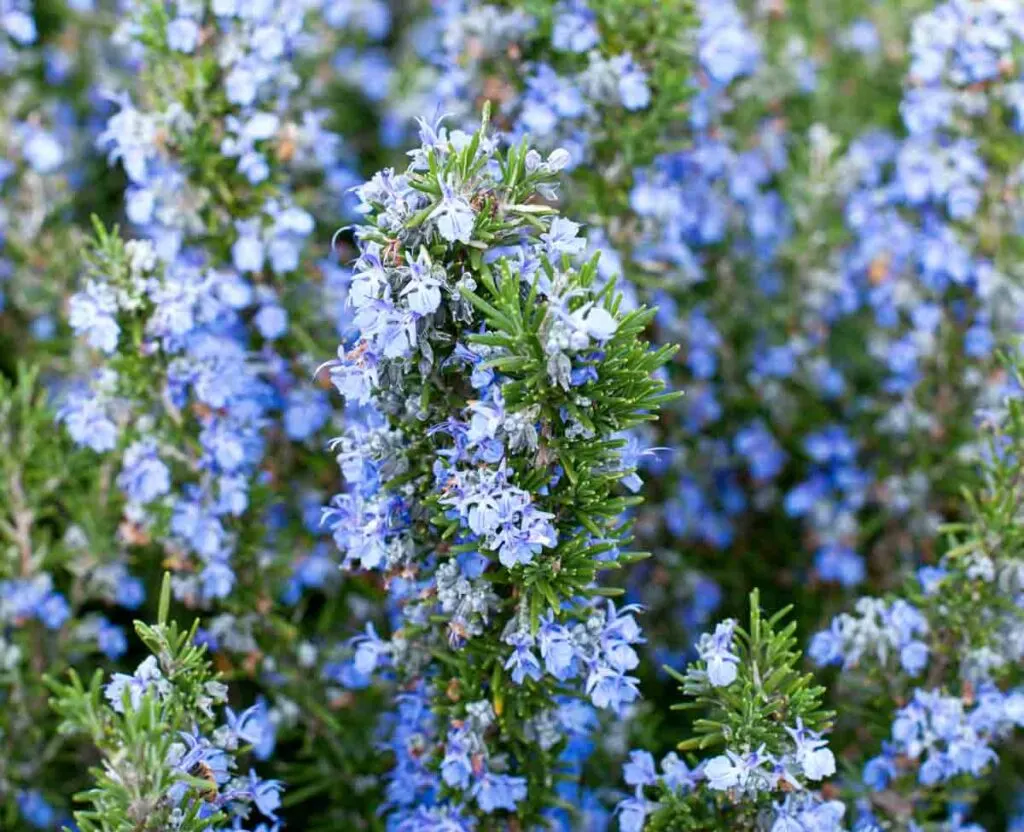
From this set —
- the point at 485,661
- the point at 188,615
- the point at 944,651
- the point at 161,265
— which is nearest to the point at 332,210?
the point at 161,265

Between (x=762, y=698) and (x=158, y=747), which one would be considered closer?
(x=158, y=747)

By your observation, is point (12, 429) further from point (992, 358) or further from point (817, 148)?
point (992, 358)

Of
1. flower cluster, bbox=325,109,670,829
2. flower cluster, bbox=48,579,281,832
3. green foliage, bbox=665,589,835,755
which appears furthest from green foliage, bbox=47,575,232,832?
green foliage, bbox=665,589,835,755

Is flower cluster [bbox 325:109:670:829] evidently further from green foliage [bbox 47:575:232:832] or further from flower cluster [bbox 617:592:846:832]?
green foliage [bbox 47:575:232:832]

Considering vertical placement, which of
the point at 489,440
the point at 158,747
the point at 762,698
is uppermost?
the point at 489,440

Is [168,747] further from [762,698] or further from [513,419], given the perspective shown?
[762,698]

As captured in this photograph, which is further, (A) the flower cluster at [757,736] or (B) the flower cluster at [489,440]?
(A) the flower cluster at [757,736]

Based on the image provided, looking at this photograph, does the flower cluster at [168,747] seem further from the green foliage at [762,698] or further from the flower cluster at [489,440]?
the green foliage at [762,698]

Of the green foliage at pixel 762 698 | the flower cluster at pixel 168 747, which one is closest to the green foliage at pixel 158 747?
the flower cluster at pixel 168 747

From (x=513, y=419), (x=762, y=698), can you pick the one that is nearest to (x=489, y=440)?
(x=513, y=419)
